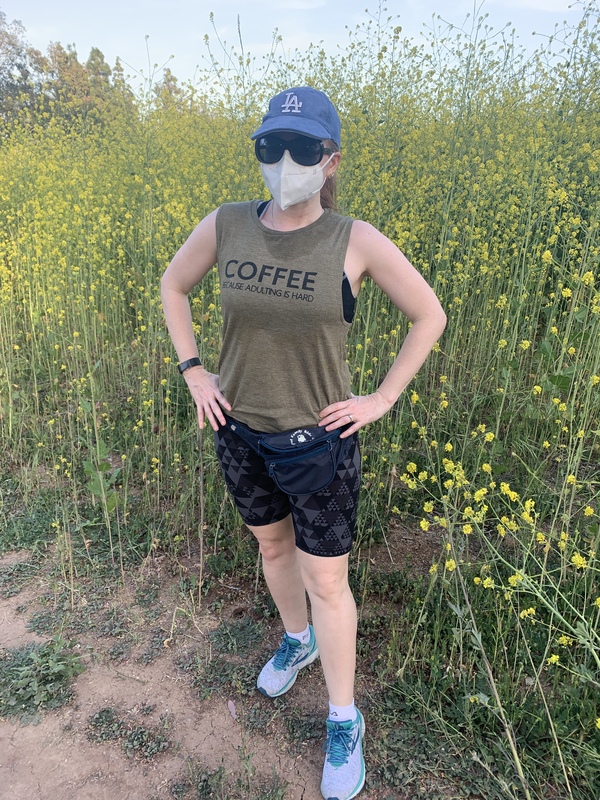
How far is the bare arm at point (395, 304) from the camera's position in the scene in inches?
59.8

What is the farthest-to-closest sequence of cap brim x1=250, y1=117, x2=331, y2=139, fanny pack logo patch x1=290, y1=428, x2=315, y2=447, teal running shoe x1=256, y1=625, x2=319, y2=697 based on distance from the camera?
teal running shoe x1=256, y1=625, x2=319, y2=697
fanny pack logo patch x1=290, y1=428, x2=315, y2=447
cap brim x1=250, y1=117, x2=331, y2=139

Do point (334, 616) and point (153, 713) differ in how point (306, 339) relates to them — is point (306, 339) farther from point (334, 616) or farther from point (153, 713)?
point (153, 713)

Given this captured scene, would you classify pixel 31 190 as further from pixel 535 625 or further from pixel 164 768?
pixel 535 625

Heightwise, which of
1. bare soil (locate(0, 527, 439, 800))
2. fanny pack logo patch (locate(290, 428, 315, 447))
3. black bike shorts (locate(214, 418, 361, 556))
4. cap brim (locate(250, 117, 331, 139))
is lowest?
bare soil (locate(0, 527, 439, 800))

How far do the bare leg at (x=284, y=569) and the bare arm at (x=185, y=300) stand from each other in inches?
17.4

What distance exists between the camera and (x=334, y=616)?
1734 mm

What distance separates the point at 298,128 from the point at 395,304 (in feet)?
1.84

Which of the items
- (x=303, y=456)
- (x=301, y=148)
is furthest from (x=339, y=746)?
(x=301, y=148)

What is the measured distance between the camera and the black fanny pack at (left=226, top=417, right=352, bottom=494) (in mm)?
1613

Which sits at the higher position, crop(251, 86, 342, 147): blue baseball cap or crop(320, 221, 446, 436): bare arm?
crop(251, 86, 342, 147): blue baseball cap

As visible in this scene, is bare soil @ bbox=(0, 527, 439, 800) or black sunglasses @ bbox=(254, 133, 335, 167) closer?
black sunglasses @ bbox=(254, 133, 335, 167)

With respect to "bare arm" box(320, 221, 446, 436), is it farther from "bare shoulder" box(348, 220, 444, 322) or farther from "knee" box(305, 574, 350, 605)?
"knee" box(305, 574, 350, 605)

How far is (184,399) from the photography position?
11.9 ft

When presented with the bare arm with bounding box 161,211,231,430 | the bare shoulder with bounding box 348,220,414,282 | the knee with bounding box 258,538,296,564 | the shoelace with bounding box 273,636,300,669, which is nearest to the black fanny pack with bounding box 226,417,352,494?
the bare arm with bounding box 161,211,231,430
